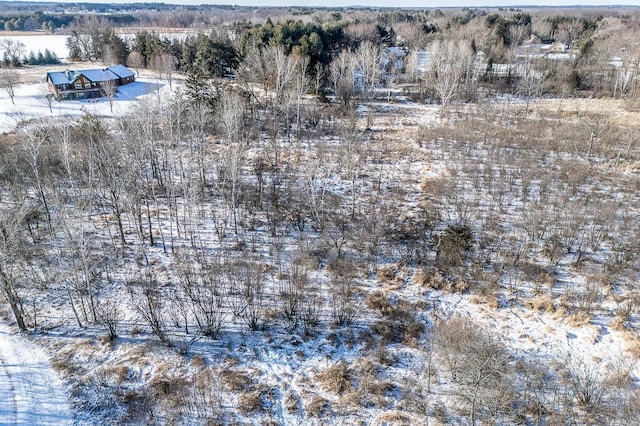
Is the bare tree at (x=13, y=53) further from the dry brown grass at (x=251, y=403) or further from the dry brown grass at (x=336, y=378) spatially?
the dry brown grass at (x=336, y=378)

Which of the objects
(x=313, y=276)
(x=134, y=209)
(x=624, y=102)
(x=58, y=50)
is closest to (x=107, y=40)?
(x=58, y=50)

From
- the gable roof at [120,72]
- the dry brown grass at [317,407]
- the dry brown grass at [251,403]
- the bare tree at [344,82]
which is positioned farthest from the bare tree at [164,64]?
the dry brown grass at [317,407]

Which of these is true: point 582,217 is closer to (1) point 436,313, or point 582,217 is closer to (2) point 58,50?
(1) point 436,313

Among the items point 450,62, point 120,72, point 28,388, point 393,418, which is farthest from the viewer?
point 120,72

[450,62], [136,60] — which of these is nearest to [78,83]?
[136,60]

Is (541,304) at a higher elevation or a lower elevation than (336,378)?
higher

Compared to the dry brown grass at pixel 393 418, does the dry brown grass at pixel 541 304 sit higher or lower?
higher

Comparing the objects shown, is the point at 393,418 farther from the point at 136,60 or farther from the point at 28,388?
the point at 136,60
